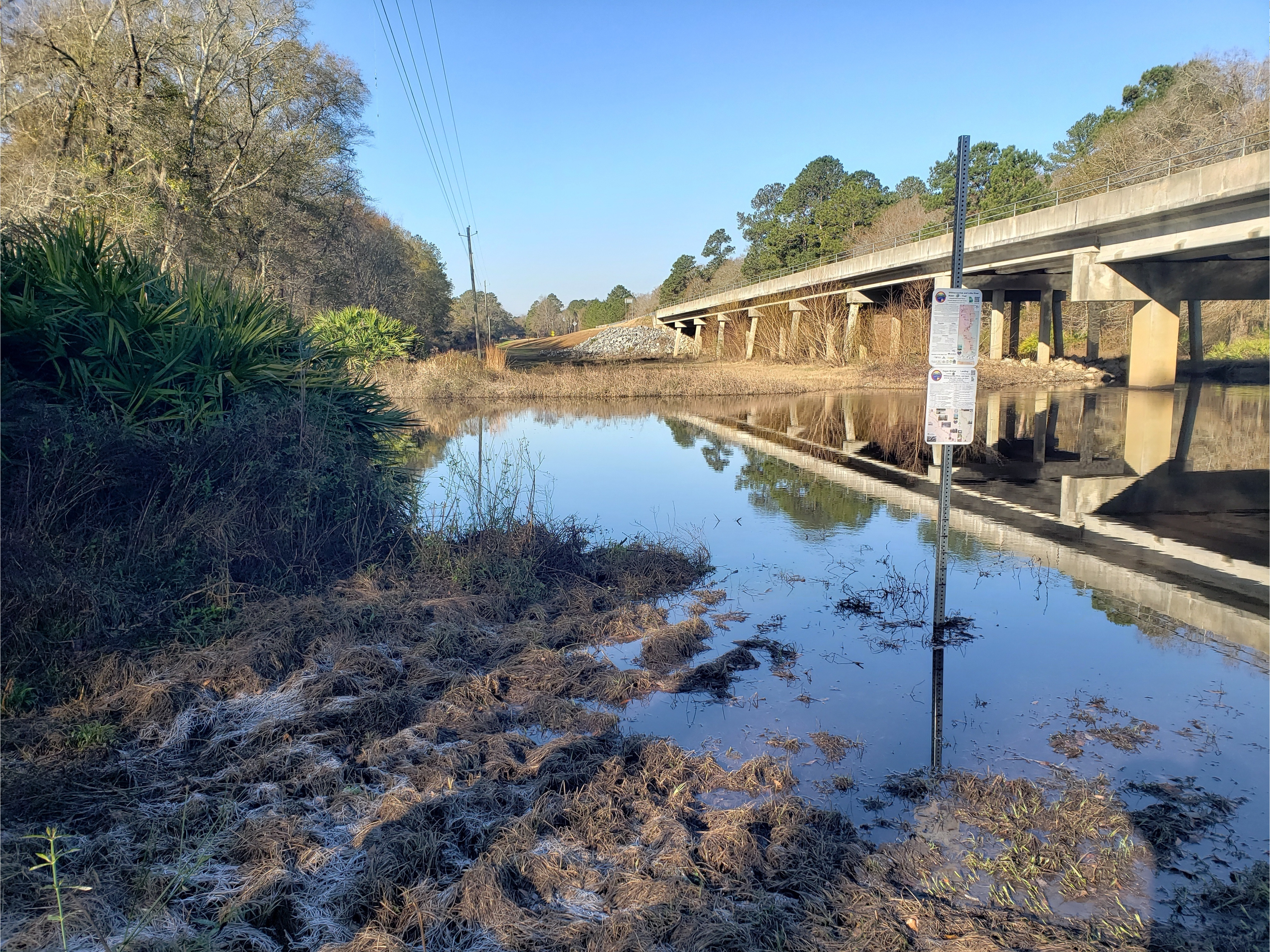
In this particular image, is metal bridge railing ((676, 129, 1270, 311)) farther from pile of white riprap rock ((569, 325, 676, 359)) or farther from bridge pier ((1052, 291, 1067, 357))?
pile of white riprap rock ((569, 325, 676, 359))

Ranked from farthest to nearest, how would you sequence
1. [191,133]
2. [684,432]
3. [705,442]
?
[191,133] < [684,432] < [705,442]

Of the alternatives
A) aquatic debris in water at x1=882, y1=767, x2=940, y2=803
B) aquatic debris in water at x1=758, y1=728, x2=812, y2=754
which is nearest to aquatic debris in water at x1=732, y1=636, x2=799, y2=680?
aquatic debris in water at x1=758, y1=728, x2=812, y2=754

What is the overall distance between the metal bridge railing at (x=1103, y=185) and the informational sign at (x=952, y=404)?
21534 mm

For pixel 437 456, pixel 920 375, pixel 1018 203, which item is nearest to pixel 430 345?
pixel 920 375

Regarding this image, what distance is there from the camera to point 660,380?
37.5m

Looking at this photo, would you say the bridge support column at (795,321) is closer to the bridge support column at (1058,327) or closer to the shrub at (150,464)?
the bridge support column at (1058,327)

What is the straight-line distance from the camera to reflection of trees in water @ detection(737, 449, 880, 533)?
11.2 m

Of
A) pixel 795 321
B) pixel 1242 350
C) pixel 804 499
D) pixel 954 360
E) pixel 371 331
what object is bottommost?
pixel 804 499

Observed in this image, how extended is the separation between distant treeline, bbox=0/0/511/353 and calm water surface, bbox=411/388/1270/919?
448 inches

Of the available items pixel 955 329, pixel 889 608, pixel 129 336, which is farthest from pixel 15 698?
pixel 889 608

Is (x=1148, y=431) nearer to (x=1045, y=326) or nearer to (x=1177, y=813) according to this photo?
(x=1177, y=813)

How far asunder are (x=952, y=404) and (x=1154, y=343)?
3233 centimetres

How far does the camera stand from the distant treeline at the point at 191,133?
22266 millimetres

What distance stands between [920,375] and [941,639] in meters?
35.0
